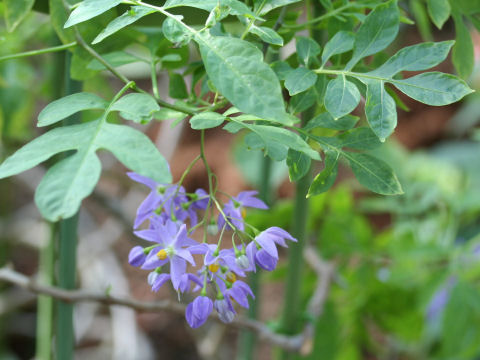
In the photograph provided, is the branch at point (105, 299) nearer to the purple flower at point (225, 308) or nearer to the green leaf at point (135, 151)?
the purple flower at point (225, 308)

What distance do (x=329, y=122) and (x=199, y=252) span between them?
0.10 m

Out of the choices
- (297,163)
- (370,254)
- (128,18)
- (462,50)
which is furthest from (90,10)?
(370,254)

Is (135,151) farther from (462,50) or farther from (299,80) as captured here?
(462,50)

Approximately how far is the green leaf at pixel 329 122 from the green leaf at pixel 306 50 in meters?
0.03

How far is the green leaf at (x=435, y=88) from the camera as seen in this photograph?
0.26 meters

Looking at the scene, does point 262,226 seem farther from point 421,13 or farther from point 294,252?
point 421,13

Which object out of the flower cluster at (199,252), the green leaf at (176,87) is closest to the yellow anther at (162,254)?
the flower cluster at (199,252)

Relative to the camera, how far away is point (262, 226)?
0.68m

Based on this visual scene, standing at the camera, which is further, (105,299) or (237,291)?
(105,299)

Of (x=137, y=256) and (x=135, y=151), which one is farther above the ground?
(x=135, y=151)

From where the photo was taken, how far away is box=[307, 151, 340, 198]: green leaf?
0.28 meters

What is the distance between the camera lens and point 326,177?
0.28m

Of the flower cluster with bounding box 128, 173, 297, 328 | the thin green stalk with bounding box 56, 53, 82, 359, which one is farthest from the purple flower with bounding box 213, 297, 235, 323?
the thin green stalk with bounding box 56, 53, 82, 359

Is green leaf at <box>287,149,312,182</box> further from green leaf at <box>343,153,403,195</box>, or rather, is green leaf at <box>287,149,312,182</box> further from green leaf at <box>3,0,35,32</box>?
green leaf at <box>3,0,35,32</box>
